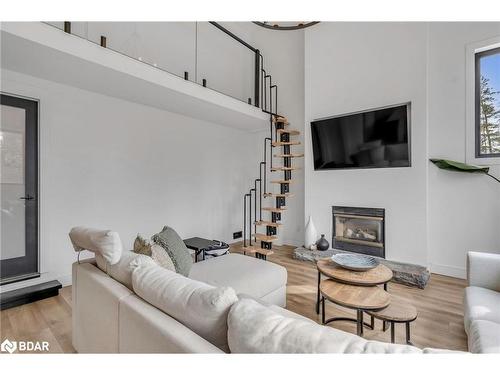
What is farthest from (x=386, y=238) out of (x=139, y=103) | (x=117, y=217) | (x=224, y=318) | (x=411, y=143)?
(x=139, y=103)

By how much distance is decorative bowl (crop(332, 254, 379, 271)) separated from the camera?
6.93 ft

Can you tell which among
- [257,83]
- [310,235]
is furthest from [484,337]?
[257,83]

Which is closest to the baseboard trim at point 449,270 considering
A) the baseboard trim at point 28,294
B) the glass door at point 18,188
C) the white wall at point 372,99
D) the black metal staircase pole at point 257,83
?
the white wall at point 372,99

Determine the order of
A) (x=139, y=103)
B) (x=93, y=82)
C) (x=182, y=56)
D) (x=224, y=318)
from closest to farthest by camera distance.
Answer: (x=224, y=318) < (x=93, y=82) < (x=139, y=103) < (x=182, y=56)

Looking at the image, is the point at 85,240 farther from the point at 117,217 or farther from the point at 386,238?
the point at 386,238

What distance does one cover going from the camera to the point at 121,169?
11.5 feet

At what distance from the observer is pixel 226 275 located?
6.84 ft

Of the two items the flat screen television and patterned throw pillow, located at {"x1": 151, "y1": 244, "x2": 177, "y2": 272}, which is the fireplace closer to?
the flat screen television

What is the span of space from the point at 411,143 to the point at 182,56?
3838mm

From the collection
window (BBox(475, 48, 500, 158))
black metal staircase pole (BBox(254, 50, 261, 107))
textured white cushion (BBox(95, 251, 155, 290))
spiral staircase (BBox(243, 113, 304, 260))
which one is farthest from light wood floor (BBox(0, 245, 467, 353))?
black metal staircase pole (BBox(254, 50, 261, 107))

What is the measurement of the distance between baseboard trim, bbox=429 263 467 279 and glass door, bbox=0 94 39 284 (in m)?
4.97

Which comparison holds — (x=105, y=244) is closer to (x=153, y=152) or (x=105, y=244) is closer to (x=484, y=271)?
(x=153, y=152)

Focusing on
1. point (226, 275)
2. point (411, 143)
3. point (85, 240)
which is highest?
point (411, 143)
